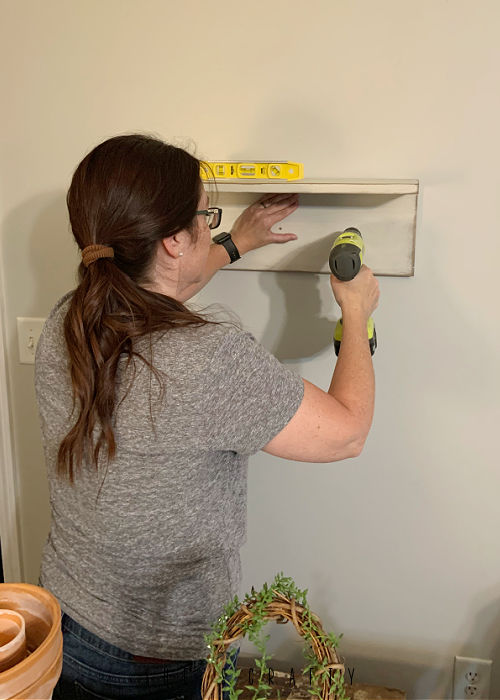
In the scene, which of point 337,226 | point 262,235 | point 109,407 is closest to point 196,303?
point 262,235

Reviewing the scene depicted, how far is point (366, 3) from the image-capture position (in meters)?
1.13

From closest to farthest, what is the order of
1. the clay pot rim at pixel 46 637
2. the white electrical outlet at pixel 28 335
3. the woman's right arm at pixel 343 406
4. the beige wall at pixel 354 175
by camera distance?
the clay pot rim at pixel 46 637 → the woman's right arm at pixel 343 406 → the beige wall at pixel 354 175 → the white electrical outlet at pixel 28 335

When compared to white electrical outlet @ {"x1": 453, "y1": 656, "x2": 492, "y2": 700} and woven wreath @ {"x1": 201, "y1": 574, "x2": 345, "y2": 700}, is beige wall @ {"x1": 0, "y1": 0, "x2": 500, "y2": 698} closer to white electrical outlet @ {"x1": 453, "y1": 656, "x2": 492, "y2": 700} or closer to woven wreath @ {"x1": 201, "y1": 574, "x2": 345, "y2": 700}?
white electrical outlet @ {"x1": 453, "y1": 656, "x2": 492, "y2": 700}

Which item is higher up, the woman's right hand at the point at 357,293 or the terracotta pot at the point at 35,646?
the woman's right hand at the point at 357,293

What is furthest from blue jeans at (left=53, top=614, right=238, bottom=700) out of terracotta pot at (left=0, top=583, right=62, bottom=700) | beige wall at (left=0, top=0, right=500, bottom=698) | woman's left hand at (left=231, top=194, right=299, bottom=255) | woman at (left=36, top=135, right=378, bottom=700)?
woman's left hand at (left=231, top=194, right=299, bottom=255)

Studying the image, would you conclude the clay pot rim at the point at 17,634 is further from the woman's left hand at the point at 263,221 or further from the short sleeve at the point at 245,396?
the woman's left hand at the point at 263,221

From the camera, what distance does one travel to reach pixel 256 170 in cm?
107

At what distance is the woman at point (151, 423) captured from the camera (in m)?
0.84

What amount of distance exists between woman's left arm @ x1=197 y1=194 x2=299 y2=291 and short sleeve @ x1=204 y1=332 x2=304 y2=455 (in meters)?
0.39

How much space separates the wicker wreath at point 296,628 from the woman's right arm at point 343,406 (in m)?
0.19

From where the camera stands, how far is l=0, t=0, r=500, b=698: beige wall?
3.74ft

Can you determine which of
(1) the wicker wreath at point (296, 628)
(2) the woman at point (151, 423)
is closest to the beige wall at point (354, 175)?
(2) the woman at point (151, 423)

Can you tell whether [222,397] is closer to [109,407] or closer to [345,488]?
[109,407]

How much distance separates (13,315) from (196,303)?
0.43 meters
